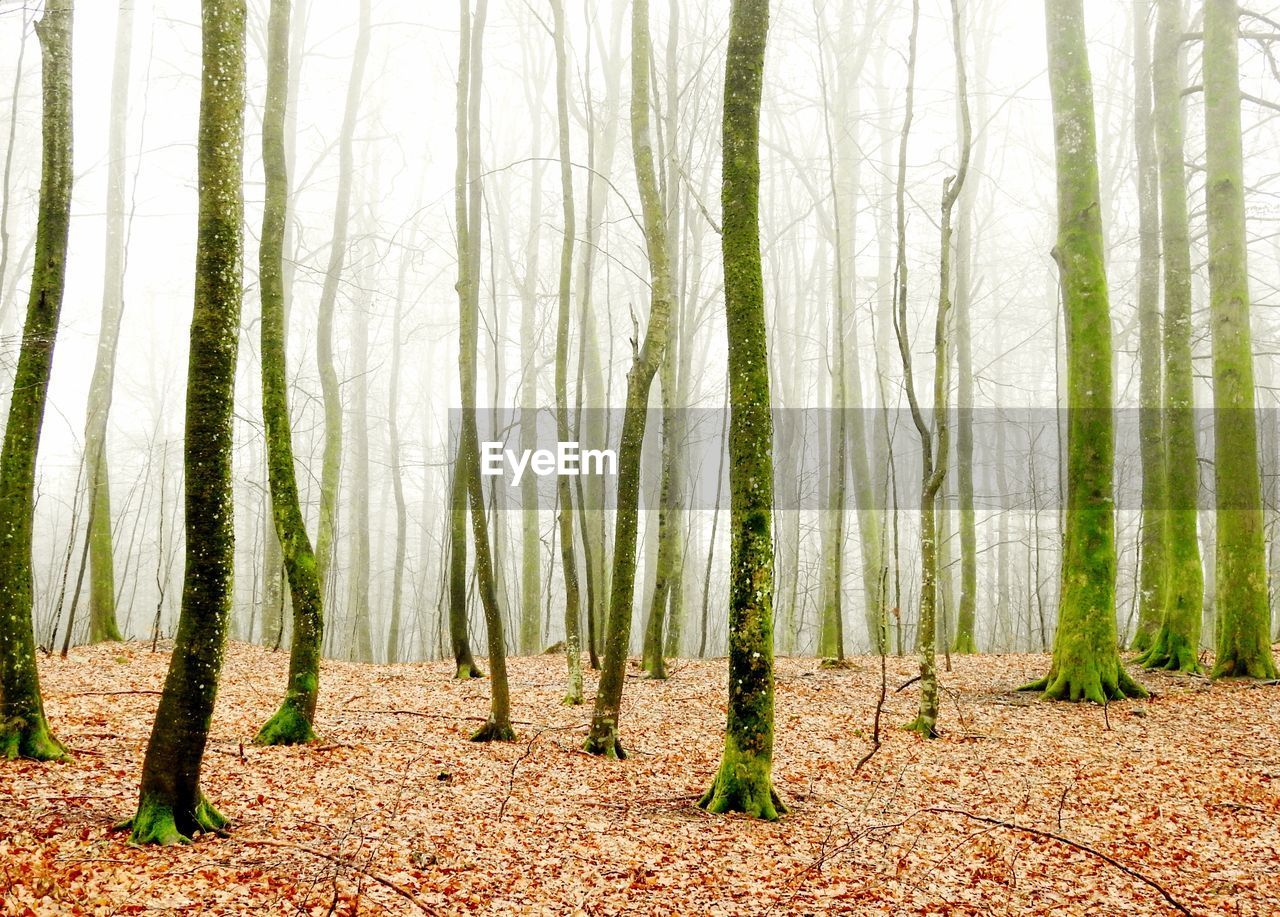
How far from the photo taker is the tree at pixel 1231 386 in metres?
8.80

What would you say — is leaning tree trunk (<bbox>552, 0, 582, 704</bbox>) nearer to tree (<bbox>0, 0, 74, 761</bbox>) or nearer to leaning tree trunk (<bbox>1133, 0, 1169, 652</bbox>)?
tree (<bbox>0, 0, 74, 761</bbox>)

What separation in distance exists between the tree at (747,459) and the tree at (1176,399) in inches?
278

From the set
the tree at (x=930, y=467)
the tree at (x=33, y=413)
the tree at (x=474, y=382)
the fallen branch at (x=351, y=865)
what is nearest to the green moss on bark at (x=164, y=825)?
the fallen branch at (x=351, y=865)

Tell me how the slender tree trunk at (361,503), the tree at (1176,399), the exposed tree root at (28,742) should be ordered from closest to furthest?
the exposed tree root at (28,742) → the tree at (1176,399) → the slender tree trunk at (361,503)

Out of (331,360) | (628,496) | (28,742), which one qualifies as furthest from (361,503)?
(28,742)

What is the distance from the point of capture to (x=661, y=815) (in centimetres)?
505

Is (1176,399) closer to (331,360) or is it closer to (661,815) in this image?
(661,815)

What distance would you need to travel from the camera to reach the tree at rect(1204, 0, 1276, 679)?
28.9 feet

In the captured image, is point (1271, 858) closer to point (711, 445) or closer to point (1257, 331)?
point (1257, 331)

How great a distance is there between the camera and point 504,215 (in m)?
20.4

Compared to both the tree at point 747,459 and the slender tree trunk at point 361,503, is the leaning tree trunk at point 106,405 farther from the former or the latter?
the tree at point 747,459

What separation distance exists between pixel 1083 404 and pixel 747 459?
522cm

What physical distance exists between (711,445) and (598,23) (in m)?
15.8

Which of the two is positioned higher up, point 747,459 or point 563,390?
point 563,390
